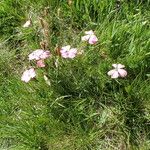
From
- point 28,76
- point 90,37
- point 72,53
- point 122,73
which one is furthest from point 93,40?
point 28,76

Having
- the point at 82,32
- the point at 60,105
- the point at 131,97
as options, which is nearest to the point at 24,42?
the point at 82,32

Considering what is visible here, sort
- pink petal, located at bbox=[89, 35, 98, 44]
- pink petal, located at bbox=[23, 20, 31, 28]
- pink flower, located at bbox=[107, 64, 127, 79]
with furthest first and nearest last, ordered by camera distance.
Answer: pink petal, located at bbox=[23, 20, 31, 28], pink petal, located at bbox=[89, 35, 98, 44], pink flower, located at bbox=[107, 64, 127, 79]

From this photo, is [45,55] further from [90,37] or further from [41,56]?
[90,37]

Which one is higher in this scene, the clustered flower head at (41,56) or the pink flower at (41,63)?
the clustered flower head at (41,56)

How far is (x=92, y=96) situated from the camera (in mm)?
2465

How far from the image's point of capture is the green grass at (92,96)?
237 cm

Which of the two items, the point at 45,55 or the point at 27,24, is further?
the point at 27,24

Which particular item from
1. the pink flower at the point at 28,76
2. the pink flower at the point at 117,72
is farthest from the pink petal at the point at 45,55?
the pink flower at the point at 117,72

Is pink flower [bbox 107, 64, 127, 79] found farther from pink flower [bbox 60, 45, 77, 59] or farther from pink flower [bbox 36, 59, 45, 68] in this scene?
pink flower [bbox 36, 59, 45, 68]

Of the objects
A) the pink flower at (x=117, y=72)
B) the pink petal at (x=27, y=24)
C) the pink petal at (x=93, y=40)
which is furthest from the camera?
the pink petal at (x=27, y=24)

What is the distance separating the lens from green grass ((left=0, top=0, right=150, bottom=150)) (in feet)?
7.76

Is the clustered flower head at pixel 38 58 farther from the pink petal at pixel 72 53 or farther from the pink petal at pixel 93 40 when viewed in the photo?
the pink petal at pixel 93 40

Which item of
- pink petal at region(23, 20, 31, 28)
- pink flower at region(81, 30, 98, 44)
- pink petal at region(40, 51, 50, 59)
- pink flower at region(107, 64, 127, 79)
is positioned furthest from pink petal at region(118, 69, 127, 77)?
pink petal at region(23, 20, 31, 28)

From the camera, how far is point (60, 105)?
7.93ft
